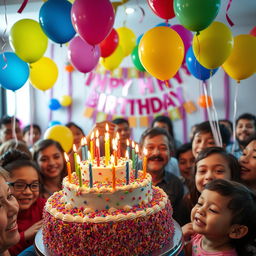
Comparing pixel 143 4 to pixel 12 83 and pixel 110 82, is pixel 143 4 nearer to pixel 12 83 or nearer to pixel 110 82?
pixel 110 82

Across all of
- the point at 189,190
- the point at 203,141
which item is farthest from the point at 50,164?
the point at 203,141

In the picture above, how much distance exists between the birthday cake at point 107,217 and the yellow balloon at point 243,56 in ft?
5.08

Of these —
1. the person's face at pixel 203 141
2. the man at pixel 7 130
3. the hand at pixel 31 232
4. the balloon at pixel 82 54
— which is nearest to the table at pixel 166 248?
the hand at pixel 31 232

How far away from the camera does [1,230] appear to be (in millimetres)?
1357

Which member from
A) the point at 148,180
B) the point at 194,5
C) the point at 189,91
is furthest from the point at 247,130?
the point at 148,180

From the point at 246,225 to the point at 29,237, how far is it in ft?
4.29

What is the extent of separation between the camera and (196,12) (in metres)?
2.14

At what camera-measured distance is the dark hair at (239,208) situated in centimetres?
170

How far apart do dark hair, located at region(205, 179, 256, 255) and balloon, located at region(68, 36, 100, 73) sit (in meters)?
1.87

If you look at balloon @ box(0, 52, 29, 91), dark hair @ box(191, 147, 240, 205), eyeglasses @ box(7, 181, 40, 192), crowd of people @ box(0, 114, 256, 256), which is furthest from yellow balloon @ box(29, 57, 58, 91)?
dark hair @ box(191, 147, 240, 205)

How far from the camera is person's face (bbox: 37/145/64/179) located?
9.35 feet

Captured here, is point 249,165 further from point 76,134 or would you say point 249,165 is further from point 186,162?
point 76,134

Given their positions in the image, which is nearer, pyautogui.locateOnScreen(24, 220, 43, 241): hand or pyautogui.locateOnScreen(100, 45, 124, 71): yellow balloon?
pyautogui.locateOnScreen(24, 220, 43, 241): hand

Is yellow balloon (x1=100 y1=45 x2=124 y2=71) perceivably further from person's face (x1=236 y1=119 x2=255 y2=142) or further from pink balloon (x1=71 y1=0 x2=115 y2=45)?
person's face (x1=236 y1=119 x2=255 y2=142)
